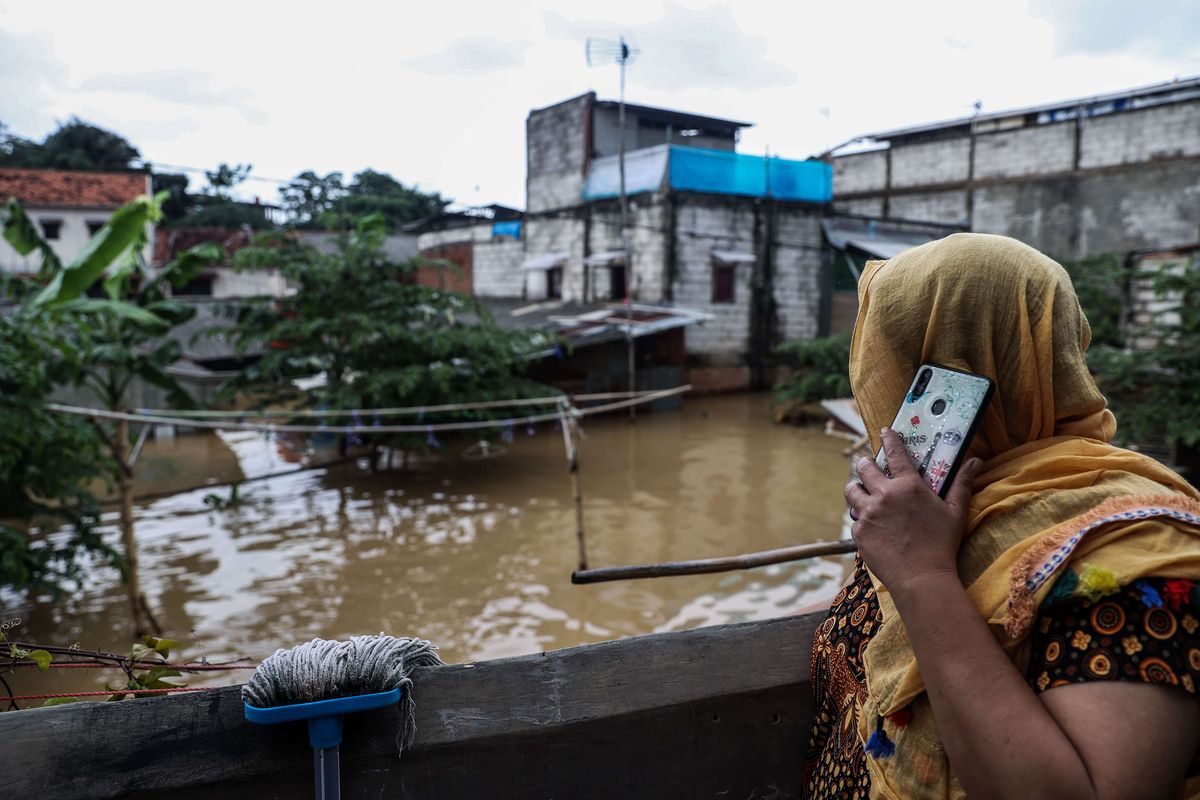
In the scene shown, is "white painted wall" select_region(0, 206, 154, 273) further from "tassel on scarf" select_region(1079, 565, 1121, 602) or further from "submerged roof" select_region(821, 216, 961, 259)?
"tassel on scarf" select_region(1079, 565, 1121, 602)

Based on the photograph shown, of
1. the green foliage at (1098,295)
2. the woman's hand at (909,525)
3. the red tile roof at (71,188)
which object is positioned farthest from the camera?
the red tile roof at (71,188)

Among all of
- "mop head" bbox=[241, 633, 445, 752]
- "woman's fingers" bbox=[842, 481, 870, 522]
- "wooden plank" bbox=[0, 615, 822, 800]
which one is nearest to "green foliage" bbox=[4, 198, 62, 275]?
"wooden plank" bbox=[0, 615, 822, 800]

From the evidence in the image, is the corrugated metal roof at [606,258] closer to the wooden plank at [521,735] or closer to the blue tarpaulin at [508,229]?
the blue tarpaulin at [508,229]

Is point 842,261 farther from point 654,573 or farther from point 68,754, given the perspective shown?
point 68,754

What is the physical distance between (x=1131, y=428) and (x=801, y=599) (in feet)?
10.8

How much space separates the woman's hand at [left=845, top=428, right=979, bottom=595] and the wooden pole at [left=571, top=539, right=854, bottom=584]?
1.15 m

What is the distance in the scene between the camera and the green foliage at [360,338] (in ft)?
32.9

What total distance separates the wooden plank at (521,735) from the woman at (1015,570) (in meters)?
0.48

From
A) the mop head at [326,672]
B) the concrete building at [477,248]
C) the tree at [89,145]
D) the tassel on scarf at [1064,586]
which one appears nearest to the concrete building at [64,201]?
the tree at [89,145]

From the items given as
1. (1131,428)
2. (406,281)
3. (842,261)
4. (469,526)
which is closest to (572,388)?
(406,281)

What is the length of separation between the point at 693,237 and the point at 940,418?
55.7ft

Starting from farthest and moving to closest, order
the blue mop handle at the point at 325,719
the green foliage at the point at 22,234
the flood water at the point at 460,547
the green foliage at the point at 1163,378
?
the flood water at the point at 460,547 < the green foliage at the point at 1163,378 < the green foliage at the point at 22,234 < the blue mop handle at the point at 325,719

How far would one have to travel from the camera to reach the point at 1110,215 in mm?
17984

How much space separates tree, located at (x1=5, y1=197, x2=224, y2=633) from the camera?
5484mm
